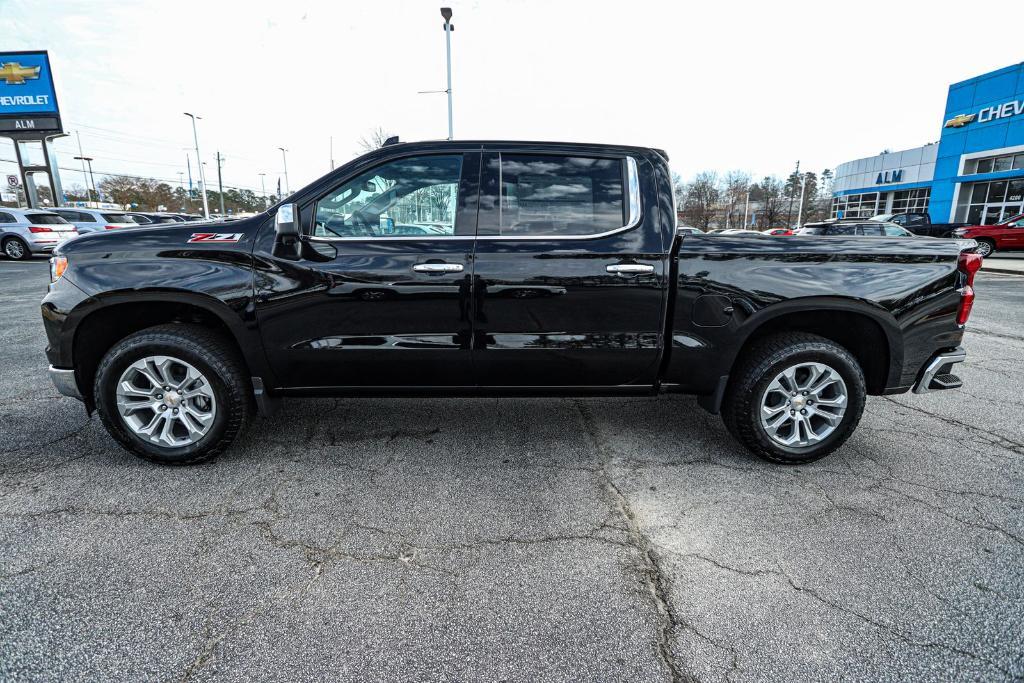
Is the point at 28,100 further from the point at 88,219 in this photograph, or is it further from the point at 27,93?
the point at 88,219

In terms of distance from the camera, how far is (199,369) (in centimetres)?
309

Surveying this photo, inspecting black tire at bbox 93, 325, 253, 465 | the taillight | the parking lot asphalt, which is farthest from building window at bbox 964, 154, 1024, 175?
black tire at bbox 93, 325, 253, 465

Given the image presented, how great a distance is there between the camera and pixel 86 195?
8594 cm

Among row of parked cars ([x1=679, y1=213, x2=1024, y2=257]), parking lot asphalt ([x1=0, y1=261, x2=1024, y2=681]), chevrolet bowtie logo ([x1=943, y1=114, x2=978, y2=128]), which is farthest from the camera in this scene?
chevrolet bowtie logo ([x1=943, y1=114, x2=978, y2=128])

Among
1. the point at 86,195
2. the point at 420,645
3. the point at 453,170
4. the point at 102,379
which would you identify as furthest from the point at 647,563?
the point at 86,195

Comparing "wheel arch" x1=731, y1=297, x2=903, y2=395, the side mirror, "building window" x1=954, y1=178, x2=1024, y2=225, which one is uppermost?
"building window" x1=954, y1=178, x2=1024, y2=225

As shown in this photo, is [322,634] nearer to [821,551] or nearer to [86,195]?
[821,551]

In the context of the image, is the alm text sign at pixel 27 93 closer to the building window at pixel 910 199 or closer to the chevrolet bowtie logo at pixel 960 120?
the chevrolet bowtie logo at pixel 960 120

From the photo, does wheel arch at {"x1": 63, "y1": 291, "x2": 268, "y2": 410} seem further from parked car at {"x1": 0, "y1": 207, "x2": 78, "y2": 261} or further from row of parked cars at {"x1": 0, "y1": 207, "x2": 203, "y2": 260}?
parked car at {"x1": 0, "y1": 207, "x2": 78, "y2": 261}

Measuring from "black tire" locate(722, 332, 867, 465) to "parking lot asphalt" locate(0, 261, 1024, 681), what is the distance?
156mm

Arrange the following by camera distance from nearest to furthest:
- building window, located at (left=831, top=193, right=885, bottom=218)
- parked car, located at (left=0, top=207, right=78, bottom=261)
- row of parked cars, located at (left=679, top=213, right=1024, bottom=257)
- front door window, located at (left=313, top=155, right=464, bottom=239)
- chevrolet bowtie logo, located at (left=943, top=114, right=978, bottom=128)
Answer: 1. front door window, located at (left=313, top=155, right=464, bottom=239)
2. row of parked cars, located at (left=679, top=213, right=1024, bottom=257)
3. parked car, located at (left=0, top=207, right=78, bottom=261)
4. chevrolet bowtie logo, located at (left=943, top=114, right=978, bottom=128)
5. building window, located at (left=831, top=193, right=885, bottom=218)

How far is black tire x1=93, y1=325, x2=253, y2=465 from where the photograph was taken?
120 inches

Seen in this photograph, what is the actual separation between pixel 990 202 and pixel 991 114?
4.49 metres

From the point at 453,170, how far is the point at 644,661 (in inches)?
103
